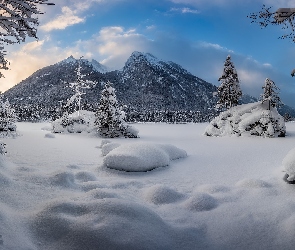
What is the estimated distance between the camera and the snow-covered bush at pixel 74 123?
27.6 metres

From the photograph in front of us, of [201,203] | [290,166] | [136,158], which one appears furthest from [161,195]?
[290,166]

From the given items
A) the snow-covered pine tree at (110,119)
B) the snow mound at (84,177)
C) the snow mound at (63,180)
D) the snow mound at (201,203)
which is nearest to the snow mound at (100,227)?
the snow mound at (201,203)

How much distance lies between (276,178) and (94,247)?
5772 millimetres

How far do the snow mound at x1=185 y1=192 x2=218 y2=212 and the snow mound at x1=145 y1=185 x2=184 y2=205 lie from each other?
455mm

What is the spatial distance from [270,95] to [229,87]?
5.08m

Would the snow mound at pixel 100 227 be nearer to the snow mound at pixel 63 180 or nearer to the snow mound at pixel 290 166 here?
the snow mound at pixel 63 180

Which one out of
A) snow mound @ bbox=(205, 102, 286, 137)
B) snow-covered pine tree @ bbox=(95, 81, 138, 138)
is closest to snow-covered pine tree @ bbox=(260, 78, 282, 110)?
snow mound @ bbox=(205, 102, 286, 137)

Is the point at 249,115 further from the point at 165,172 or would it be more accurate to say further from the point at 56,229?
the point at 56,229

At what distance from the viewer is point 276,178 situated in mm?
7652

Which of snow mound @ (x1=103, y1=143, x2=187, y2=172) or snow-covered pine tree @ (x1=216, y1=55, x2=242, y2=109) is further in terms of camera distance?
snow-covered pine tree @ (x1=216, y1=55, x2=242, y2=109)

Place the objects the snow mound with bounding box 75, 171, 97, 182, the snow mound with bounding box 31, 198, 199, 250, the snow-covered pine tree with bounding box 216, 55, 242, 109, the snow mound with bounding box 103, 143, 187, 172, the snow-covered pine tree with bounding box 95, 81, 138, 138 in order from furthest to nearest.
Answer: the snow-covered pine tree with bounding box 216, 55, 242, 109, the snow-covered pine tree with bounding box 95, 81, 138, 138, the snow mound with bounding box 103, 143, 187, 172, the snow mound with bounding box 75, 171, 97, 182, the snow mound with bounding box 31, 198, 199, 250

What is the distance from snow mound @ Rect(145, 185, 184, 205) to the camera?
5.71 m

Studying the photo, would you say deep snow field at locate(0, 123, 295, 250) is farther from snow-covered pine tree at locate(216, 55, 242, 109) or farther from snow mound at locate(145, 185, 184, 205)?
snow-covered pine tree at locate(216, 55, 242, 109)

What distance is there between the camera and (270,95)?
82.1 feet
